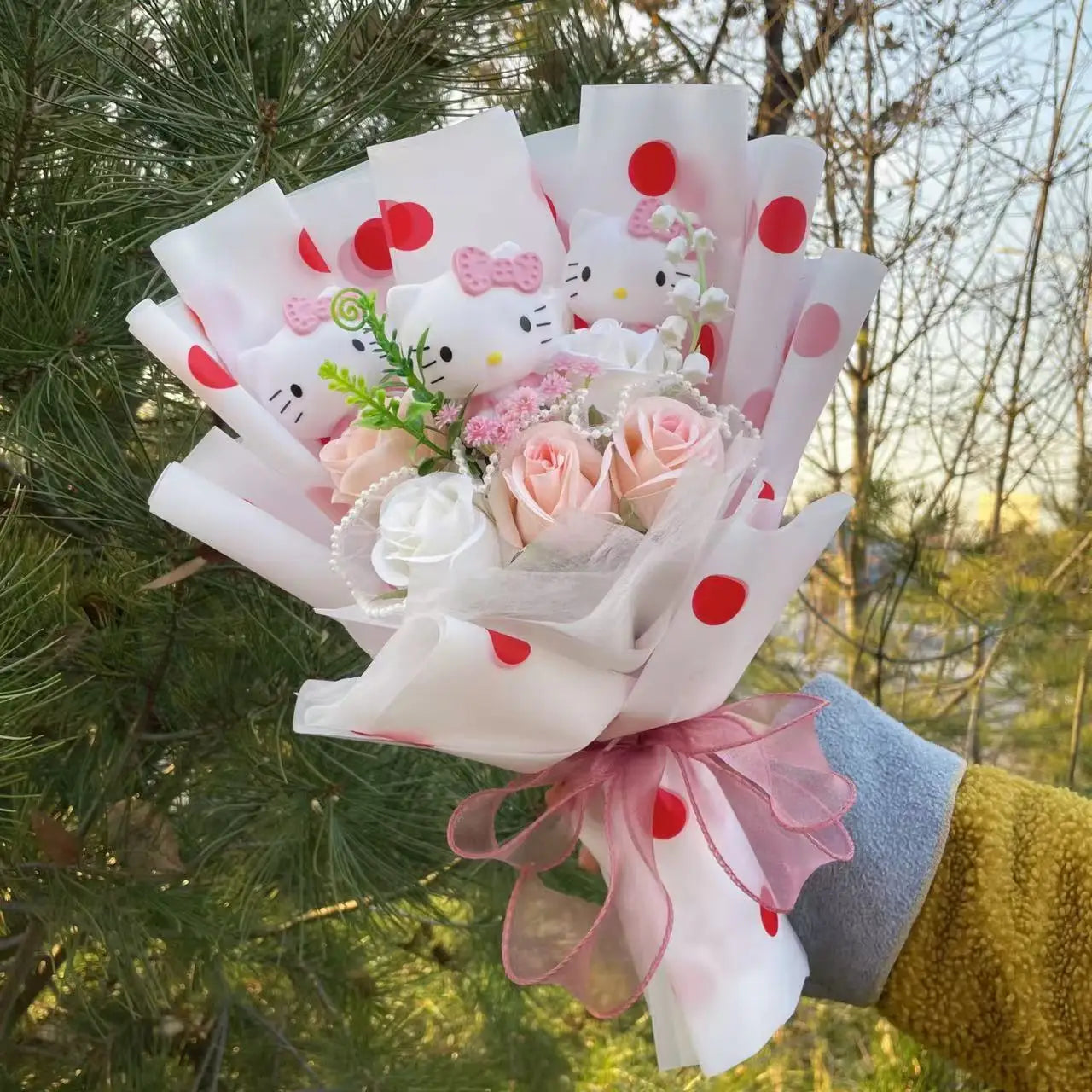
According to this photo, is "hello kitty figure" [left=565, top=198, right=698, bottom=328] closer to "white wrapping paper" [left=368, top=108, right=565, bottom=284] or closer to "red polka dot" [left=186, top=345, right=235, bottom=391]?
"white wrapping paper" [left=368, top=108, right=565, bottom=284]

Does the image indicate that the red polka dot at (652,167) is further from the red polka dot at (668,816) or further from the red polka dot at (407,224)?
the red polka dot at (668,816)

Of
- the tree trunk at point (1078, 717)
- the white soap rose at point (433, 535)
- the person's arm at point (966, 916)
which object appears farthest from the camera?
the tree trunk at point (1078, 717)

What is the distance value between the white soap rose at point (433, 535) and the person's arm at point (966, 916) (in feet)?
0.80

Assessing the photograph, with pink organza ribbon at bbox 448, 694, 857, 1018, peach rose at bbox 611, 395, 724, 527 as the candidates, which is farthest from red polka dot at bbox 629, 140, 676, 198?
pink organza ribbon at bbox 448, 694, 857, 1018

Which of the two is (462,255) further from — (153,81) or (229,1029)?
(229,1029)

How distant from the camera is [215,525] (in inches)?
13.3

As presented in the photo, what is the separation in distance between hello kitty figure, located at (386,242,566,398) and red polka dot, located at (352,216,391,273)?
5 cm

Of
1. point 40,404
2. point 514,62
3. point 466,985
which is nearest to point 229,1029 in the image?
point 466,985

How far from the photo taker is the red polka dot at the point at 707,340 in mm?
364

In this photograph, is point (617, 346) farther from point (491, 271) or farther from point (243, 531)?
point (243, 531)

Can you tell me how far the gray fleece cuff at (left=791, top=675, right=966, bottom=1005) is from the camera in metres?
0.41

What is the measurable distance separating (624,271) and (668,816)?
0.73 ft

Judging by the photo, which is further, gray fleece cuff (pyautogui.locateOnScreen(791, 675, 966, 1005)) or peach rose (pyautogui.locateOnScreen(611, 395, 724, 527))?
gray fleece cuff (pyautogui.locateOnScreen(791, 675, 966, 1005))

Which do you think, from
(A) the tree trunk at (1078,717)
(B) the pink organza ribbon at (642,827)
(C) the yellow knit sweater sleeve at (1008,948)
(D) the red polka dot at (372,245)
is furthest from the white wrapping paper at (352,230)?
(A) the tree trunk at (1078,717)
